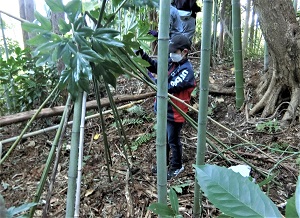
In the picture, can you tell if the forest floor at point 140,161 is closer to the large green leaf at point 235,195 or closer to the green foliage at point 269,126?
the green foliage at point 269,126

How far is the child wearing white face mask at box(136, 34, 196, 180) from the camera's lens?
2.04 meters

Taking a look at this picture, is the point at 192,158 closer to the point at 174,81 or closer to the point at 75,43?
the point at 174,81

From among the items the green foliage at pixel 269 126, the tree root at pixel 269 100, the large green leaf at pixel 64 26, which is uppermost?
the large green leaf at pixel 64 26

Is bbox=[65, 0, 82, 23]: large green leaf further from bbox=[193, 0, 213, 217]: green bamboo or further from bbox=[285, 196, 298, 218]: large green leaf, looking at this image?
bbox=[285, 196, 298, 218]: large green leaf

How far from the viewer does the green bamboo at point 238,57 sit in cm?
269

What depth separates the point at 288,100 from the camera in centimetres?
262

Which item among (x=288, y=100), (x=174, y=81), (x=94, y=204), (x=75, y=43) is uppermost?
(x=75, y=43)

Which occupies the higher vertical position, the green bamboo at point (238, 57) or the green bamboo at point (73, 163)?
the green bamboo at point (238, 57)

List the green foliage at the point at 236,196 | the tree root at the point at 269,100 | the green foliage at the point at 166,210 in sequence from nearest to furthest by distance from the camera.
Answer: the green foliage at the point at 236,196, the green foliage at the point at 166,210, the tree root at the point at 269,100

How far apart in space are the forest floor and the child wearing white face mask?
115 mm

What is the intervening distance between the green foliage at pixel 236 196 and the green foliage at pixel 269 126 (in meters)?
2.10

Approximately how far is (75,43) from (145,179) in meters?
1.33

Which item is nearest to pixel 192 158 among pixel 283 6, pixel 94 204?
pixel 94 204

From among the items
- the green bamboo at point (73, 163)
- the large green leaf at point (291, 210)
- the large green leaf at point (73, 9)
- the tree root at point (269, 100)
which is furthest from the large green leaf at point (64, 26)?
the tree root at point (269, 100)
